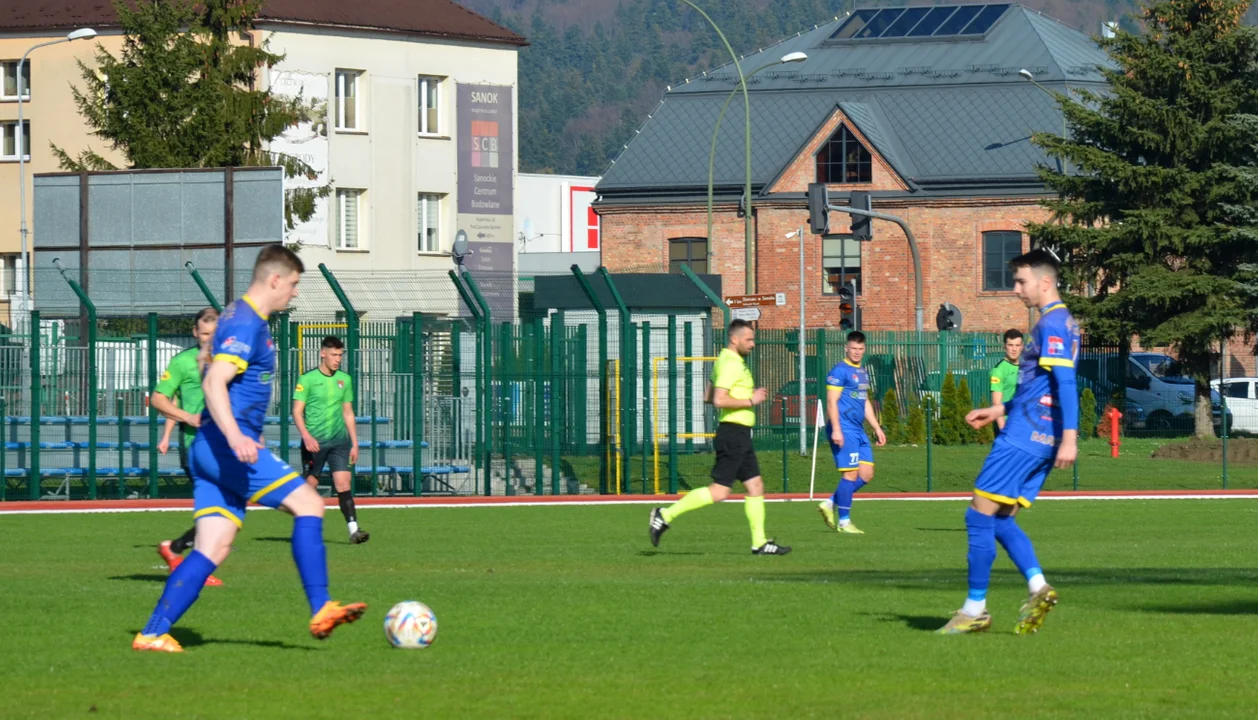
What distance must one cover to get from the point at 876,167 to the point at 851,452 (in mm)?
45359

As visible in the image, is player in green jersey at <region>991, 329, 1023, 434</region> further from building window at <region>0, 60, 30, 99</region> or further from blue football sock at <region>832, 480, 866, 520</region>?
building window at <region>0, 60, 30, 99</region>

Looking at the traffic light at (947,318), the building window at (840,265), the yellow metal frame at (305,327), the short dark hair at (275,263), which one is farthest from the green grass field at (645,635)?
the building window at (840,265)

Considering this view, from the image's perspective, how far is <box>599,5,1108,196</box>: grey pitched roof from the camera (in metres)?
62.6

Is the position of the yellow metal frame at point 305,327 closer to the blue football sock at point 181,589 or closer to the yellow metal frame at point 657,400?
the yellow metal frame at point 657,400

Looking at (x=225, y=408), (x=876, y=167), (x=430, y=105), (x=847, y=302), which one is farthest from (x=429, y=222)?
(x=225, y=408)

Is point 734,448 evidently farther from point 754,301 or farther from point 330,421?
point 754,301

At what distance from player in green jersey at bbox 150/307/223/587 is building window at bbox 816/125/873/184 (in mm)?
49323

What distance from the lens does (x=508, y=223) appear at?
6419cm

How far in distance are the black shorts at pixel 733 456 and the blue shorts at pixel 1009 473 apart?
5490mm

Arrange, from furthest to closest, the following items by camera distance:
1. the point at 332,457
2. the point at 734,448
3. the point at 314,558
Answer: the point at 332,457, the point at 734,448, the point at 314,558

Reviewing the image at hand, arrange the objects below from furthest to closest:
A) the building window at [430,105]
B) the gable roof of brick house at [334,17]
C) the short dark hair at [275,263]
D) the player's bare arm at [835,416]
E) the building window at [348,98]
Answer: the building window at [430,105] < the building window at [348,98] < the gable roof of brick house at [334,17] < the player's bare arm at [835,416] < the short dark hair at [275,263]

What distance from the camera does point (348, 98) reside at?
61.4 m

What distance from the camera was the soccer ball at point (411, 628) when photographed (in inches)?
360

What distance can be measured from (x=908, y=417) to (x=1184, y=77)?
1328cm
